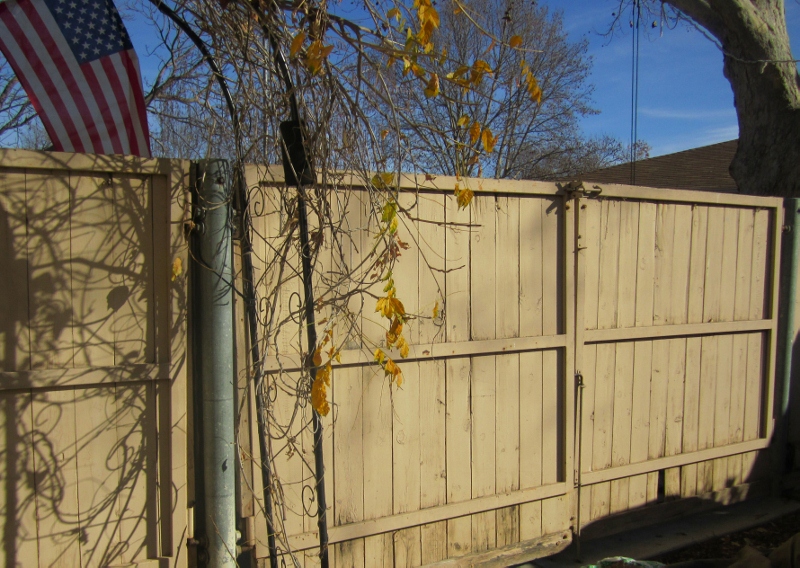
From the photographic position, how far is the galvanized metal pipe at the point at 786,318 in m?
4.58

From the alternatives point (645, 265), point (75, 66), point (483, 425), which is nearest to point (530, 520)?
point (483, 425)

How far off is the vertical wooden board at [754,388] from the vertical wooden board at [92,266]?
13.2ft

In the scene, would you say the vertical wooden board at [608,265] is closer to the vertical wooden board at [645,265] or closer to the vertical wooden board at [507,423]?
the vertical wooden board at [645,265]

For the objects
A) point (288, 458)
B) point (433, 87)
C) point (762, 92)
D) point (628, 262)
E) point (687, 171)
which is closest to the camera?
point (433, 87)

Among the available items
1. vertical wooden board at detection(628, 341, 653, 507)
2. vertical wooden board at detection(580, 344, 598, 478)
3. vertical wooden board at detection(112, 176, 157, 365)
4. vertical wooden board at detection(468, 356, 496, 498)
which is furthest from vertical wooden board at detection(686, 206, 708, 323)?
vertical wooden board at detection(112, 176, 157, 365)

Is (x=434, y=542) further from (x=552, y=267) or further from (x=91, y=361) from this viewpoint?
(x=91, y=361)

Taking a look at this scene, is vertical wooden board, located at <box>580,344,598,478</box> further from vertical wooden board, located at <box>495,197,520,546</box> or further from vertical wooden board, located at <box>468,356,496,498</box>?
vertical wooden board, located at <box>468,356,496,498</box>

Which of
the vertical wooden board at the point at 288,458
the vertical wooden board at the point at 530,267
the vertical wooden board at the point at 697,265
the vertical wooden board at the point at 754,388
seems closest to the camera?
the vertical wooden board at the point at 288,458

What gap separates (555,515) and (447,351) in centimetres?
121

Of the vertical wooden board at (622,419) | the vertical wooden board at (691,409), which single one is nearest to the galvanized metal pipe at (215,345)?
the vertical wooden board at (622,419)

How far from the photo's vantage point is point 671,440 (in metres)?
4.08

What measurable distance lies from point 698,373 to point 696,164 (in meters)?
13.3

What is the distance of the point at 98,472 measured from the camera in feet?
8.11

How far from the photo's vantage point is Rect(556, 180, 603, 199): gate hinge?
3.60 metres
